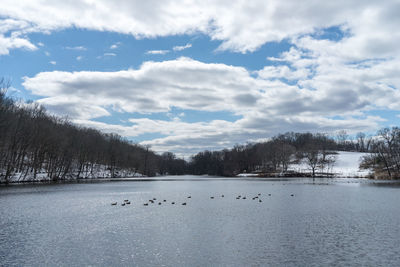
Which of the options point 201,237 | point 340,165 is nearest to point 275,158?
point 340,165

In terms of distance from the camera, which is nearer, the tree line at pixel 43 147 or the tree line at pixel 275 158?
the tree line at pixel 43 147

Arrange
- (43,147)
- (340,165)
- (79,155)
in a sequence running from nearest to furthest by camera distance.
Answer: (43,147) → (79,155) → (340,165)

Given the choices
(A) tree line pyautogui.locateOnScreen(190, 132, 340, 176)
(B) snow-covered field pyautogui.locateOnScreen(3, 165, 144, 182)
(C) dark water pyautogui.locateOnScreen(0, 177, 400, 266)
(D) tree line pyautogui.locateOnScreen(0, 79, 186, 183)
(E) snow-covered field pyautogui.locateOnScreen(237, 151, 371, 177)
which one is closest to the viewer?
(C) dark water pyautogui.locateOnScreen(0, 177, 400, 266)

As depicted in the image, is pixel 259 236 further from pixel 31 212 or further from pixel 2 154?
pixel 2 154

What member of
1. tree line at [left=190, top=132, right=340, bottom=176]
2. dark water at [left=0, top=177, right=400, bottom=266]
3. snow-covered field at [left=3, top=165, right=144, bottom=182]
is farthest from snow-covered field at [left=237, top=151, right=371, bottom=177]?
dark water at [left=0, top=177, right=400, bottom=266]

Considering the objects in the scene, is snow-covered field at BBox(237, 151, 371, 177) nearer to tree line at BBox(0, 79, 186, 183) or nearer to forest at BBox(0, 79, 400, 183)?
forest at BBox(0, 79, 400, 183)

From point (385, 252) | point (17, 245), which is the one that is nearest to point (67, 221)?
point (17, 245)

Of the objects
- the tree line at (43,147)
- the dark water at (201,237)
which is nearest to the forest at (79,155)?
the tree line at (43,147)

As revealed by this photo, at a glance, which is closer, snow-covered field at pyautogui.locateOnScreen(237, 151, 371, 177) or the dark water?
the dark water

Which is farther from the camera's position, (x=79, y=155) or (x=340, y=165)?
(x=340, y=165)

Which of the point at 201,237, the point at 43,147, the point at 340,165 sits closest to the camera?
the point at 201,237

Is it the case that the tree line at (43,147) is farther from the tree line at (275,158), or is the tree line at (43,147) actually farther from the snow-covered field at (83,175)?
the tree line at (275,158)

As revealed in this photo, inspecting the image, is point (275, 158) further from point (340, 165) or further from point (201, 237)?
point (201, 237)

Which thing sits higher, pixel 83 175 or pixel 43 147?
pixel 43 147
